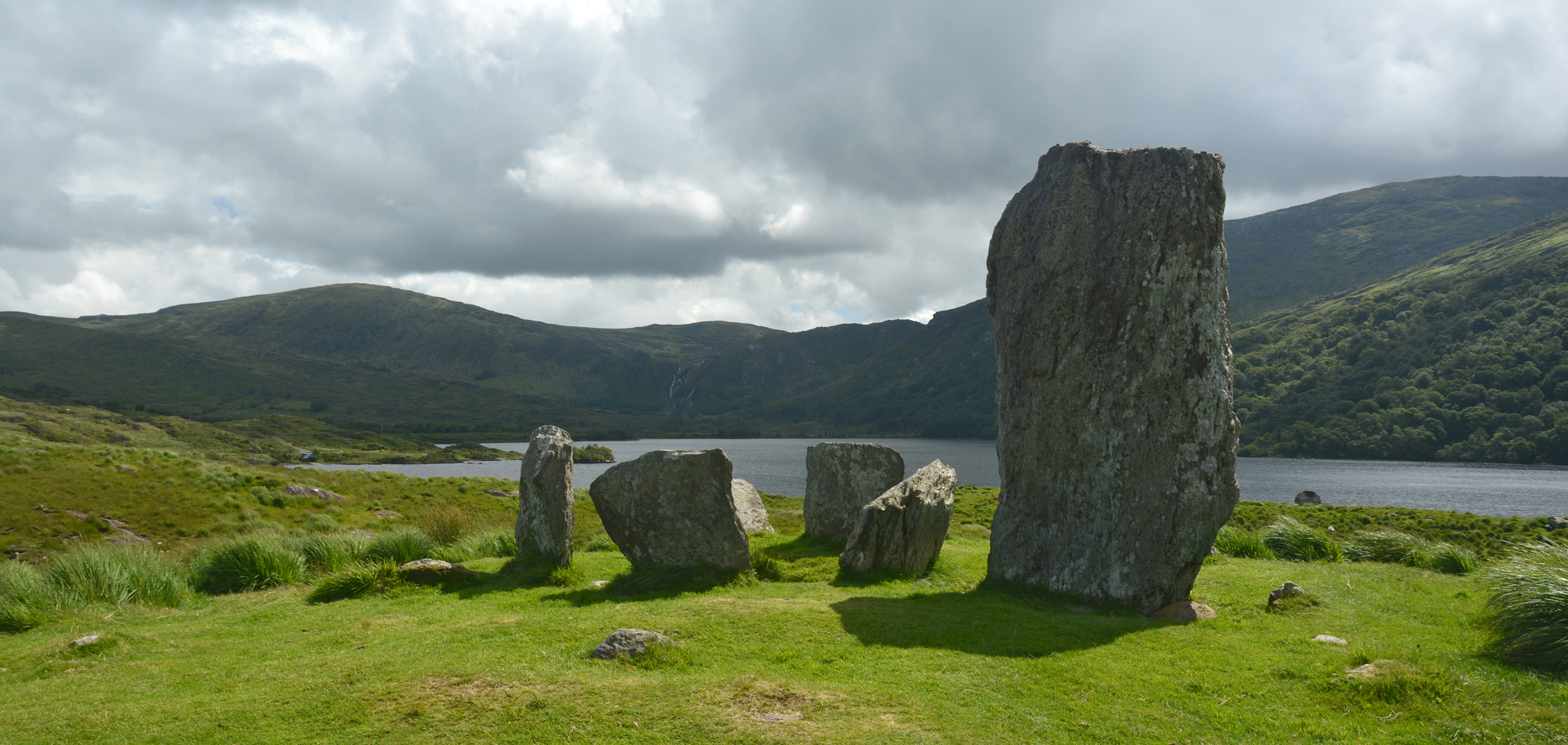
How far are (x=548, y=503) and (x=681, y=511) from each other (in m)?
2.88

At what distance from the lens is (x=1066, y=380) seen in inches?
512

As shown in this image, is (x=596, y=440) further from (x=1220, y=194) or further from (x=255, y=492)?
(x=1220, y=194)

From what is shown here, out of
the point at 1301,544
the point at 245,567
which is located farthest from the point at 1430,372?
the point at 245,567

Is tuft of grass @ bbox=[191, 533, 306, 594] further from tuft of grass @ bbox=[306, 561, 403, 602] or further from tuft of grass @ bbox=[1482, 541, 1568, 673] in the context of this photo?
tuft of grass @ bbox=[1482, 541, 1568, 673]

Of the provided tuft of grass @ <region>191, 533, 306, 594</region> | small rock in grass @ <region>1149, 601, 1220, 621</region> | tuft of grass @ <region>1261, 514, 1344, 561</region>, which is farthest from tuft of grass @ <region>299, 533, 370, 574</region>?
tuft of grass @ <region>1261, 514, 1344, 561</region>

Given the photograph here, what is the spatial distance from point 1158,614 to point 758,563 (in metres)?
6.97

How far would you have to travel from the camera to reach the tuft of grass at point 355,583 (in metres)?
13.2

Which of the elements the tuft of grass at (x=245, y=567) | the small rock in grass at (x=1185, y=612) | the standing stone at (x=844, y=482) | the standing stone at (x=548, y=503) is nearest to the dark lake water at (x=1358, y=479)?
the standing stone at (x=844, y=482)

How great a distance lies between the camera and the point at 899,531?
14.2 meters

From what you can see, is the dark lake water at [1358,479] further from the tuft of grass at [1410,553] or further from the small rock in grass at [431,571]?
the tuft of grass at [1410,553]

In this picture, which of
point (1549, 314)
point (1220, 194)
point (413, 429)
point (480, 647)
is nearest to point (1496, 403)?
point (1549, 314)

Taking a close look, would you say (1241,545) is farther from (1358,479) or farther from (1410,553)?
(1358,479)

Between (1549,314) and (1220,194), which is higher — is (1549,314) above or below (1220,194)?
above

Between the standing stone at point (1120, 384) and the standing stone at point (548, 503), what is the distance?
815 centimetres
